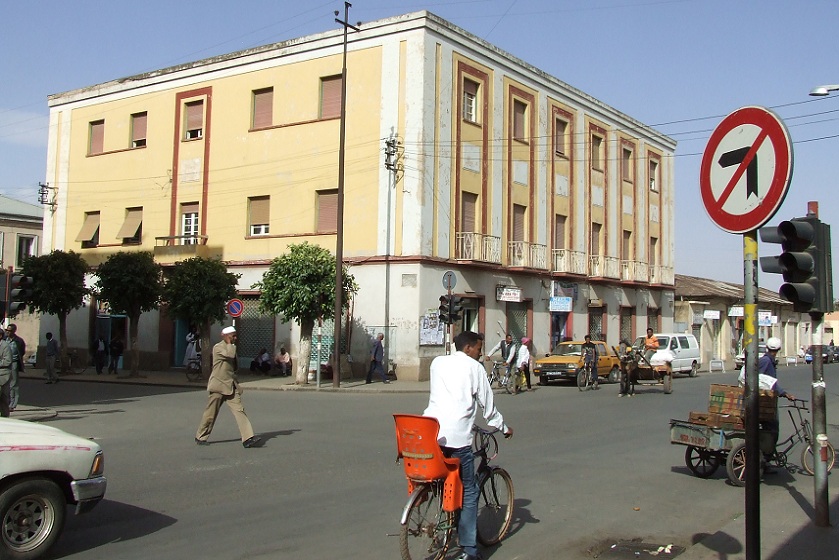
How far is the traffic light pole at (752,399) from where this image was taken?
4.77 m

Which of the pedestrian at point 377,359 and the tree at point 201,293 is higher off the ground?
the tree at point 201,293

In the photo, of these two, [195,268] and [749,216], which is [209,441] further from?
[195,268]

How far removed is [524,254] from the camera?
32.2 metres

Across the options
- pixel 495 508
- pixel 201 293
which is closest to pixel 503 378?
pixel 201 293

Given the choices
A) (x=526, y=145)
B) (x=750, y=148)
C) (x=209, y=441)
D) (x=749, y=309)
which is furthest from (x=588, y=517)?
(x=526, y=145)

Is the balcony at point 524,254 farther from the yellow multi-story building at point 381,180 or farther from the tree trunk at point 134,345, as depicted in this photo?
the tree trunk at point 134,345

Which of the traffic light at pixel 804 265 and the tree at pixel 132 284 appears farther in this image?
the tree at pixel 132 284

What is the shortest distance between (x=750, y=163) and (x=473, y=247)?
80.7 feet

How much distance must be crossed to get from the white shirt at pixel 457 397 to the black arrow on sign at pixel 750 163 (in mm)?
2289

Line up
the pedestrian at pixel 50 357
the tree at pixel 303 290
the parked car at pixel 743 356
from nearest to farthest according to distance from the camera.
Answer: the parked car at pixel 743 356, the tree at pixel 303 290, the pedestrian at pixel 50 357

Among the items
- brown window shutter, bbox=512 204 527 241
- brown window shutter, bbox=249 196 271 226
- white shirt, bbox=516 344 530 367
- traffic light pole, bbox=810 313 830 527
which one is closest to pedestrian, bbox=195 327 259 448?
traffic light pole, bbox=810 313 830 527

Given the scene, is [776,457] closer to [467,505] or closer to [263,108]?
[467,505]

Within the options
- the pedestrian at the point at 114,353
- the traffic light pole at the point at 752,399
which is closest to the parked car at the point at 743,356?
the traffic light pole at the point at 752,399

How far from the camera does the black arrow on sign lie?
15.6 ft
